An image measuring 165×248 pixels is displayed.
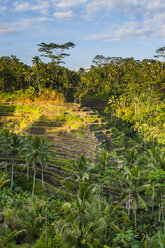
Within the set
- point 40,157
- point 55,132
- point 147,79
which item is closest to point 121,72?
point 147,79

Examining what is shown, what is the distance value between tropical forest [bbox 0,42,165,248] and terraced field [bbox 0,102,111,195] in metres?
0.26

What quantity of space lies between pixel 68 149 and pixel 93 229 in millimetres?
33903

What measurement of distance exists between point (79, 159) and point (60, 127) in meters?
24.1

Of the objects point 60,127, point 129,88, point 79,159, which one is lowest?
point 79,159

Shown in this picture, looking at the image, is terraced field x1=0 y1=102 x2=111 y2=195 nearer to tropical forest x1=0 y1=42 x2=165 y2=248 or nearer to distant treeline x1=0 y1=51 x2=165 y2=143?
tropical forest x1=0 y1=42 x2=165 y2=248

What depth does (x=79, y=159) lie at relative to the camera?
33719 mm

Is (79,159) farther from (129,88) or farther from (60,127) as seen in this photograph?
(129,88)

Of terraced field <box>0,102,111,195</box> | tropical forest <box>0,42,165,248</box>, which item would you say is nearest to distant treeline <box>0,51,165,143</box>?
tropical forest <box>0,42,165,248</box>

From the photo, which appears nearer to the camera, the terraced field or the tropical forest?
the tropical forest

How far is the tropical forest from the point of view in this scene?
59.6ft

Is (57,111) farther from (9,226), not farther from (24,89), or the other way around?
(9,226)

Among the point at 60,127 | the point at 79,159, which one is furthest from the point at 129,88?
the point at 79,159

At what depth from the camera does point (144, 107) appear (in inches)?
2965

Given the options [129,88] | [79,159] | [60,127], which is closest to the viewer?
[79,159]
